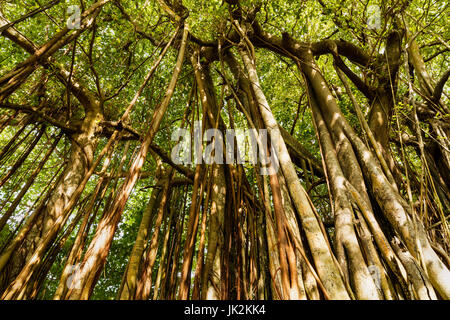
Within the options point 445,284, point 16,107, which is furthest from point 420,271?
point 16,107

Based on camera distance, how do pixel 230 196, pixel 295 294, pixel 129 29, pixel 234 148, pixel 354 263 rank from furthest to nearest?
1. pixel 129 29
2. pixel 234 148
3. pixel 230 196
4. pixel 354 263
5. pixel 295 294

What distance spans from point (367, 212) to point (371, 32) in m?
2.21

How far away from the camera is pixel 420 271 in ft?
3.54

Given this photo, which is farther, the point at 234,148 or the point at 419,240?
the point at 234,148

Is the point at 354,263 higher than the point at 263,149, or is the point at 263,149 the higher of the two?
the point at 263,149

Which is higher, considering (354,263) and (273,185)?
(273,185)

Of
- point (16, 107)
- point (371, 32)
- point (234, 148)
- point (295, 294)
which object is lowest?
point (295, 294)

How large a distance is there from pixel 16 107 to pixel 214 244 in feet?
5.78

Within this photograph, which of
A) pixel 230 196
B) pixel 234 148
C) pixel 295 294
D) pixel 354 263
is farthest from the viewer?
pixel 234 148

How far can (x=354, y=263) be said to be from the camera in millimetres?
1137

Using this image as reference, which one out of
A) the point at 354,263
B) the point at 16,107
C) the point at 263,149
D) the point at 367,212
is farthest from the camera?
the point at 16,107

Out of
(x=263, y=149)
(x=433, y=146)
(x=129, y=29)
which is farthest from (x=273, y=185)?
(x=129, y=29)

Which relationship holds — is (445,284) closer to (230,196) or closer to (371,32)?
(230,196)

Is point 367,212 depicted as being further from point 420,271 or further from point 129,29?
point 129,29
